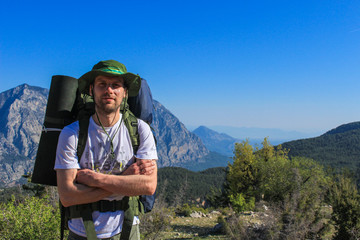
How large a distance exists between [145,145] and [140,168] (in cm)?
26

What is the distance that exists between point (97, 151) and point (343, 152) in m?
191

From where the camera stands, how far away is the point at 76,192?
2570mm

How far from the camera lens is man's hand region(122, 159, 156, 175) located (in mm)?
2734

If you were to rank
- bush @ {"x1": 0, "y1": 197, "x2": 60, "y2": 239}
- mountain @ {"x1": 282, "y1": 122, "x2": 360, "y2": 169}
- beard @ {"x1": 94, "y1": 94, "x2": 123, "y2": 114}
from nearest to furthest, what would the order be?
beard @ {"x1": 94, "y1": 94, "x2": 123, "y2": 114} → bush @ {"x1": 0, "y1": 197, "x2": 60, "y2": 239} → mountain @ {"x1": 282, "y1": 122, "x2": 360, "y2": 169}

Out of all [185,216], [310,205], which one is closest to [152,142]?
[310,205]

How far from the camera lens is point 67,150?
257 cm

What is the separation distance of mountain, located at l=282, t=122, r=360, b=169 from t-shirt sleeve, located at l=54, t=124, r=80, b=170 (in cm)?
15864

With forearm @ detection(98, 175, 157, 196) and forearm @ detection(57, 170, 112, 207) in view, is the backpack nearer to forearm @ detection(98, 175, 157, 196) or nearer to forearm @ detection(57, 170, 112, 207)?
forearm @ detection(98, 175, 157, 196)

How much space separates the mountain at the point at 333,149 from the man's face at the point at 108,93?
158 meters

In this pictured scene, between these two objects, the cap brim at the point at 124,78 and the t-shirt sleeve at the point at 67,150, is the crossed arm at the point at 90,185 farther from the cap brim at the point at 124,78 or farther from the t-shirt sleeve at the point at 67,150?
the cap brim at the point at 124,78

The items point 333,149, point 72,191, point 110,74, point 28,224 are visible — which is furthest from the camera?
point 333,149

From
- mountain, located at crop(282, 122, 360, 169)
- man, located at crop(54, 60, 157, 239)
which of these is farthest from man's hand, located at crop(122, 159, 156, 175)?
mountain, located at crop(282, 122, 360, 169)

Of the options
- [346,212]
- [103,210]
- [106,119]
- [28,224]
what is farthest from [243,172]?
[106,119]

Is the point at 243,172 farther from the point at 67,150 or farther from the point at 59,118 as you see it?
the point at 67,150
